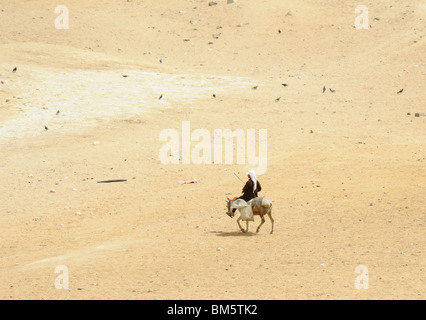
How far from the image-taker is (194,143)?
19453 mm

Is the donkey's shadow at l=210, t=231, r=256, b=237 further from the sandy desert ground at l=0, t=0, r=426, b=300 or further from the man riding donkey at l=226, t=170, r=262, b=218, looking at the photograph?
the man riding donkey at l=226, t=170, r=262, b=218

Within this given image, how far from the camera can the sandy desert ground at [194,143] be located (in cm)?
1100

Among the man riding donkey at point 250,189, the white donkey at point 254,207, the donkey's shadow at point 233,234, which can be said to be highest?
the man riding donkey at point 250,189

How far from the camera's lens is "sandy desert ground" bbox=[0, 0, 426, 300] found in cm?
1100

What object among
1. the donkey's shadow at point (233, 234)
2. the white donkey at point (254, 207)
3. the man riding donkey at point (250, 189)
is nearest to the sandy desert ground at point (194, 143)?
the donkey's shadow at point (233, 234)

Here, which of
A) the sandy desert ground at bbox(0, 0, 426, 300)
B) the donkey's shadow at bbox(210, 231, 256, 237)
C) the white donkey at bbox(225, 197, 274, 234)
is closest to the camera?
the sandy desert ground at bbox(0, 0, 426, 300)

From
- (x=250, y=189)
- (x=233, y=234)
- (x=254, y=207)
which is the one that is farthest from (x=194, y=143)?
(x=254, y=207)

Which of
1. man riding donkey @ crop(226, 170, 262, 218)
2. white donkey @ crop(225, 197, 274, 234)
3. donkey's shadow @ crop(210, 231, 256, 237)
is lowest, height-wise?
donkey's shadow @ crop(210, 231, 256, 237)

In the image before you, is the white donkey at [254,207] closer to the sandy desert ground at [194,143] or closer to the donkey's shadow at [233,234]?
the donkey's shadow at [233,234]

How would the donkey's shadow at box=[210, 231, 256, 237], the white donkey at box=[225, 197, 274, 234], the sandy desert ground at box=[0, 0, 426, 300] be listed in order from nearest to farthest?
the sandy desert ground at box=[0, 0, 426, 300] → the white donkey at box=[225, 197, 274, 234] → the donkey's shadow at box=[210, 231, 256, 237]

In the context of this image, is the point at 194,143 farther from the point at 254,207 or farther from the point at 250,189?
the point at 254,207

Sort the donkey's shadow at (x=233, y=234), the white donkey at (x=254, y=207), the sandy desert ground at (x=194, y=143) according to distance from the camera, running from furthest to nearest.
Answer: the donkey's shadow at (x=233, y=234)
the white donkey at (x=254, y=207)
the sandy desert ground at (x=194, y=143)

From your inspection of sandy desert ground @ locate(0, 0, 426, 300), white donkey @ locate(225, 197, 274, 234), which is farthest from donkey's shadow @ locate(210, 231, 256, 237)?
white donkey @ locate(225, 197, 274, 234)
